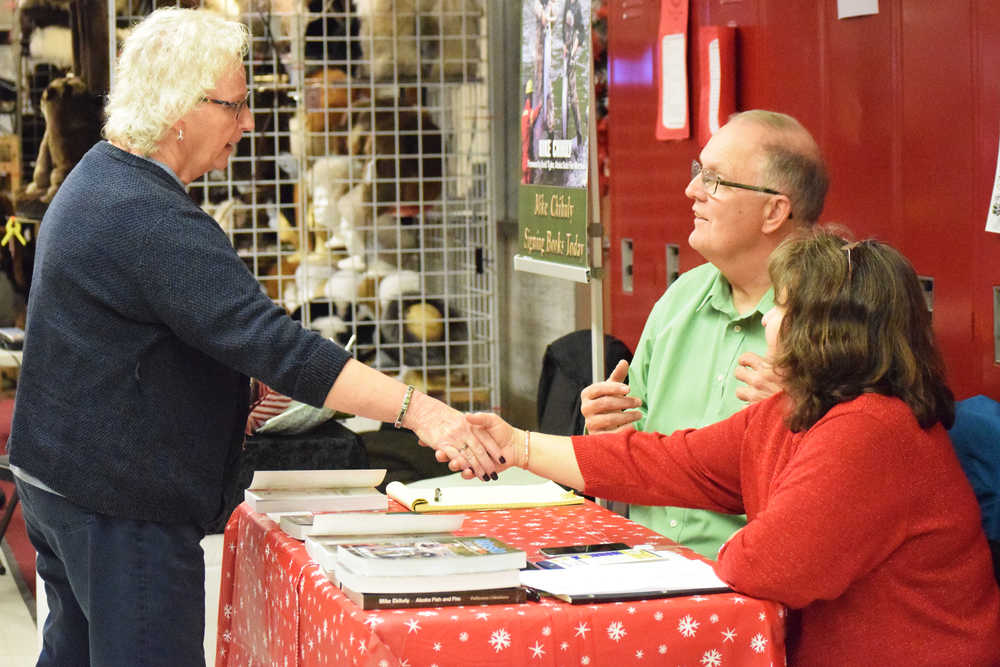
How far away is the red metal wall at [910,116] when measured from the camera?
233 cm

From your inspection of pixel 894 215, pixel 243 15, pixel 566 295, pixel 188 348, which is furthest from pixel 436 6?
pixel 188 348

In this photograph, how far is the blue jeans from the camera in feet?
6.63

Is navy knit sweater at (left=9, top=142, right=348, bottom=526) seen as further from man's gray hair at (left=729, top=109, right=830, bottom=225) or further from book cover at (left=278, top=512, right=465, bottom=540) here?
man's gray hair at (left=729, top=109, right=830, bottom=225)

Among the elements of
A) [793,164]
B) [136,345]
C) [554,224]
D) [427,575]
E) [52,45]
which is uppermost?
[52,45]

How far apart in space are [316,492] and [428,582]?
68cm

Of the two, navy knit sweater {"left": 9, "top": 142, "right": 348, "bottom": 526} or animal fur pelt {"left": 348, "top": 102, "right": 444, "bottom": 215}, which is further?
animal fur pelt {"left": 348, "top": 102, "right": 444, "bottom": 215}

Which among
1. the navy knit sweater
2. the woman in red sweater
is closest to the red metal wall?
the woman in red sweater

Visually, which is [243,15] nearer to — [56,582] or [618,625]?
[56,582]

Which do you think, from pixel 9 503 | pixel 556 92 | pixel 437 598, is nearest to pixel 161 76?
pixel 437 598

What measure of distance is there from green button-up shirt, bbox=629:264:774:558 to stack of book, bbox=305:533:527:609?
29.1 inches

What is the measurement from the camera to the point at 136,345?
6.53ft

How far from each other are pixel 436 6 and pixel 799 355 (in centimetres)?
398

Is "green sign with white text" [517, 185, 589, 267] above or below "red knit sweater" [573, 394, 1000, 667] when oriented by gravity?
above

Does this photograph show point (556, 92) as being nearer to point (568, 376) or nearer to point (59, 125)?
point (568, 376)
